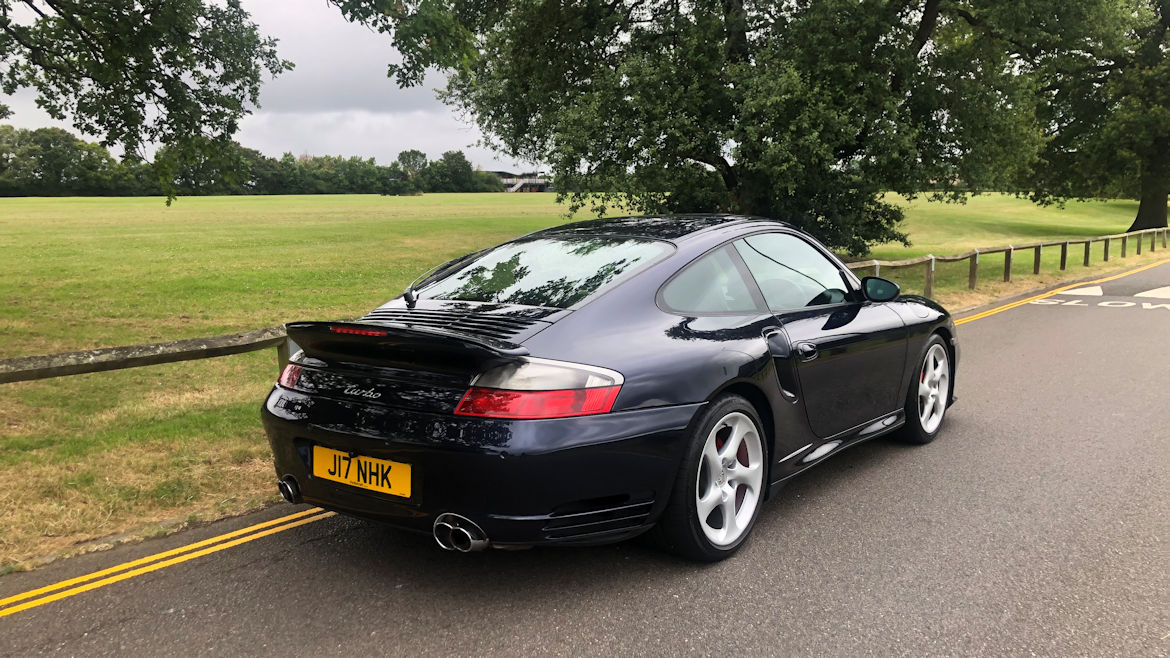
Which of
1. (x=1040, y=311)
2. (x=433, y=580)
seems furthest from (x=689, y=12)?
(x=433, y=580)

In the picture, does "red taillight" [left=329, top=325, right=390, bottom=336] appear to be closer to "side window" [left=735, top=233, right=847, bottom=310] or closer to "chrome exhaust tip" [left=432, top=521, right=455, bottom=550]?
"chrome exhaust tip" [left=432, top=521, right=455, bottom=550]

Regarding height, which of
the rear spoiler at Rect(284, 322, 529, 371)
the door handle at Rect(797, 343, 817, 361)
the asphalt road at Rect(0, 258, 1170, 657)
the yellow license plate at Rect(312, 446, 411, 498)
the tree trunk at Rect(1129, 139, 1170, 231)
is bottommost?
the asphalt road at Rect(0, 258, 1170, 657)

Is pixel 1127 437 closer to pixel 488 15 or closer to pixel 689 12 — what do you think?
pixel 689 12

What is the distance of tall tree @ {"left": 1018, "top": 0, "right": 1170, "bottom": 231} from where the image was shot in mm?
32344

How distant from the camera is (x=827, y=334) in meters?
4.16

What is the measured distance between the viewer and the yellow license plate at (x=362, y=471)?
2.99 m

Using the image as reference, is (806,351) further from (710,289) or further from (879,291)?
(879,291)

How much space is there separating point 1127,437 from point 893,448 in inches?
61.7

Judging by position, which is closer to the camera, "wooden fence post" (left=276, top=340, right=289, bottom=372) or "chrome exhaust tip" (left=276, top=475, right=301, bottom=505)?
"chrome exhaust tip" (left=276, top=475, right=301, bottom=505)

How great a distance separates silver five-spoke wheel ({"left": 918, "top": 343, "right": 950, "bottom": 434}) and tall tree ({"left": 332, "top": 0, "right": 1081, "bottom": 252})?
964 cm

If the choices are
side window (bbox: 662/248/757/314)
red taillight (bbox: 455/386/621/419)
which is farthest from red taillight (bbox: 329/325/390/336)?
side window (bbox: 662/248/757/314)

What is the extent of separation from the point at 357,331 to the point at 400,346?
23 centimetres

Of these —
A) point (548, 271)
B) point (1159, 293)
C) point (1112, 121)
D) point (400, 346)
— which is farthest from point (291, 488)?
point (1112, 121)

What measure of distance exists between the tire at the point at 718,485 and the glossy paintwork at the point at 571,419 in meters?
0.08
